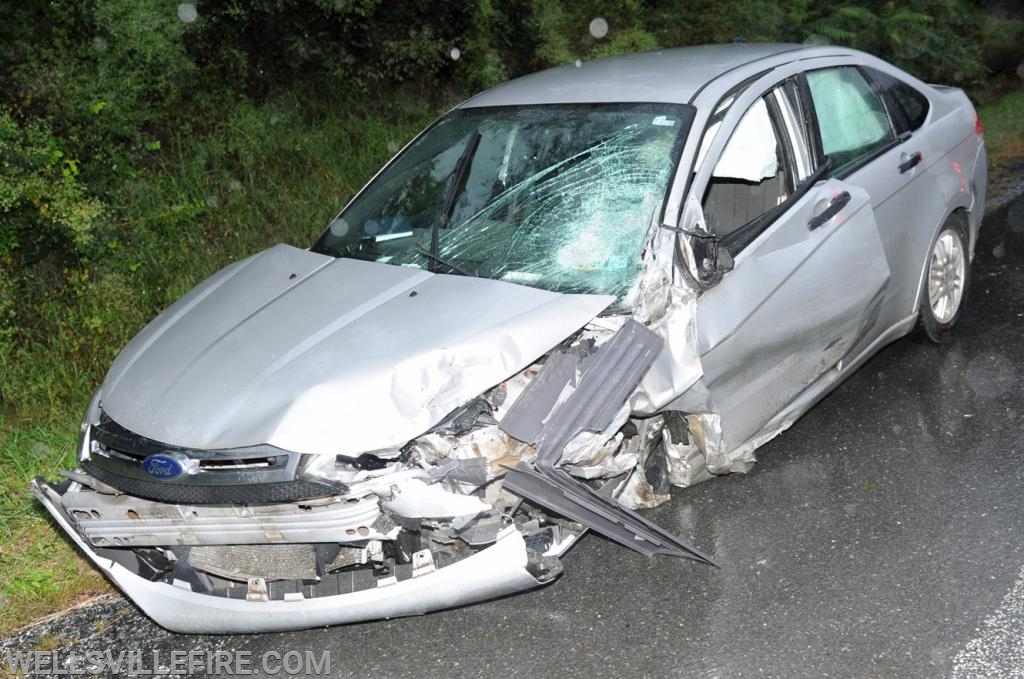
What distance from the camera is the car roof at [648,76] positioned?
4.39 metres

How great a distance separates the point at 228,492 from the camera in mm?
3229

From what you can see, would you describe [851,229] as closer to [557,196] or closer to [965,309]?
[557,196]

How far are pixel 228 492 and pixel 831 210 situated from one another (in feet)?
8.86

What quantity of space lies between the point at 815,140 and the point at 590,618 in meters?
2.34

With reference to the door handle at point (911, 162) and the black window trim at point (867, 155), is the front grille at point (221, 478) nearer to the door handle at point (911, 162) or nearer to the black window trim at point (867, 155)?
the black window trim at point (867, 155)

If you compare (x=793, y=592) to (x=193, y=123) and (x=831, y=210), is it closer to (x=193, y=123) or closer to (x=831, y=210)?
(x=831, y=210)

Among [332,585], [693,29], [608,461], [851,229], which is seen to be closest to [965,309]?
[851,229]

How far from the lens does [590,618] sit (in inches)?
143

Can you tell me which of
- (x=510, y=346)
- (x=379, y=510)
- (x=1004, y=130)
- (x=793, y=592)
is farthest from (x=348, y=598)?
(x=1004, y=130)

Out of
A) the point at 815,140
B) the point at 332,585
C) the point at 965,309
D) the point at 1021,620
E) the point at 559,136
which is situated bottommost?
the point at 965,309

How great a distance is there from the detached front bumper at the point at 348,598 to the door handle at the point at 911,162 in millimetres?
2838

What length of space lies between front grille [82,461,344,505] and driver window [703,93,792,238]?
1812mm

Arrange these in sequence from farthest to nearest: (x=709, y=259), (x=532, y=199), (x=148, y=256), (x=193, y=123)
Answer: (x=193, y=123), (x=148, y=256), (x=532, y=199), (x=709, y=259)

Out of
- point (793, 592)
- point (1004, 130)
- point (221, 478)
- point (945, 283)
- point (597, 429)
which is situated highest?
point (221, 478)
